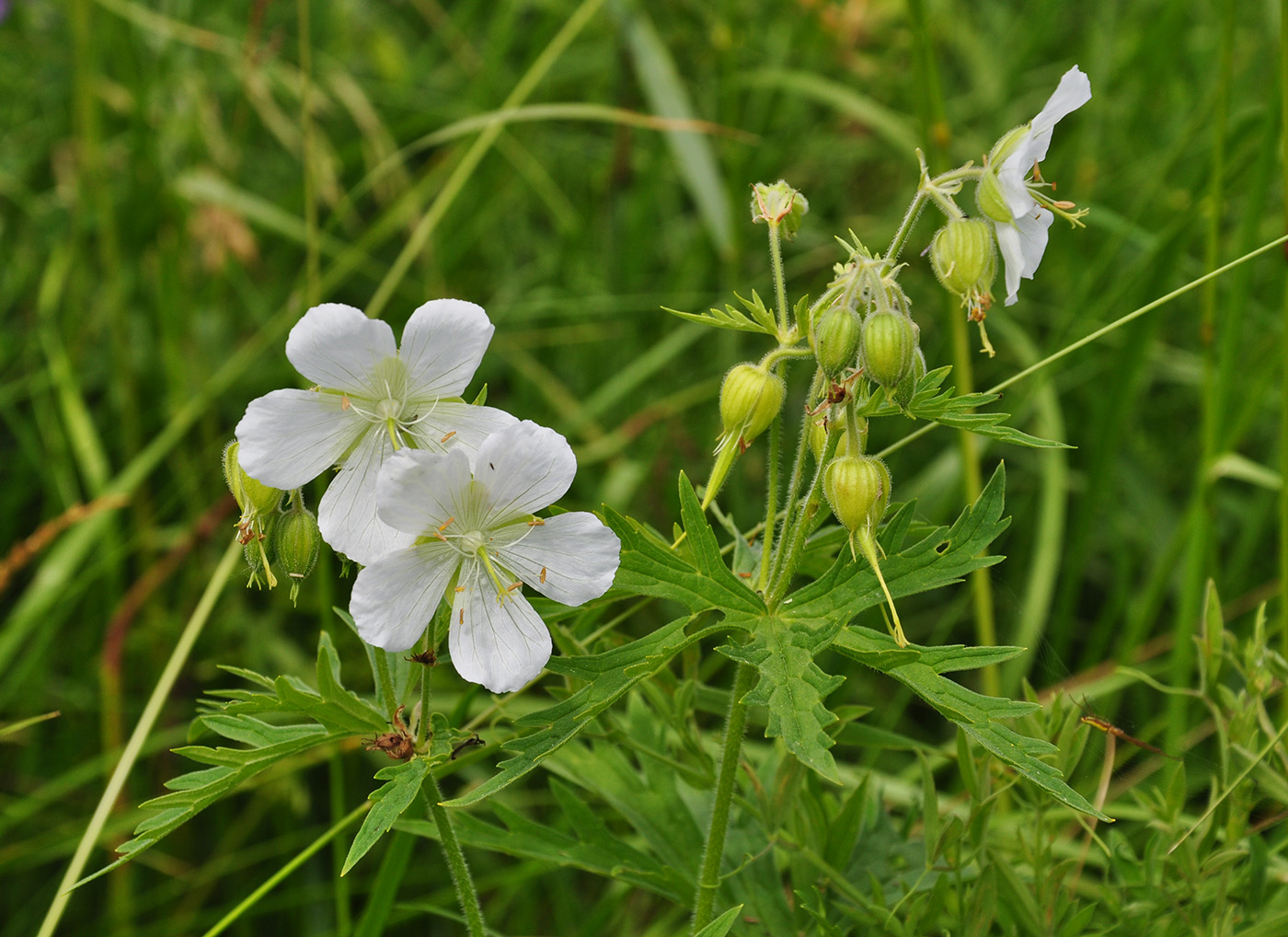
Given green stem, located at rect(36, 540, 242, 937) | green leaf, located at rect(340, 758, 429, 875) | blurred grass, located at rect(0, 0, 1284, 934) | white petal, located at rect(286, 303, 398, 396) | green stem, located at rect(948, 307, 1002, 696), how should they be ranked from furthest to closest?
blurred grass, located at rect(0, 0, 1284, 934) < green stem, located at rect(948, 307, 1002, 696) < green stem, located at rect(36, 540, 242, 937) < white petal, located at rect(286, 303, 398, 396) < green leaf, located at rect(340, 758, 429, 875)

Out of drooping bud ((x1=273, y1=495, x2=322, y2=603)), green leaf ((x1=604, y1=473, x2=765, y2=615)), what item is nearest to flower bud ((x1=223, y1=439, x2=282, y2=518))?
drooping bud ((x1=273, y1=495, x2=322, y2=603))

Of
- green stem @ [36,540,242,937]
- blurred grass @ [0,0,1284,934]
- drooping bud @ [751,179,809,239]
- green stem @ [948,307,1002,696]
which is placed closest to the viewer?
drooping bud @ [751,179,809,239]

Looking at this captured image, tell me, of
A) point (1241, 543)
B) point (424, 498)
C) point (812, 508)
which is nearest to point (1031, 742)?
point (812, 508)

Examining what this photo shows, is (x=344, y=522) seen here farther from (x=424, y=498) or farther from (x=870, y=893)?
(x=870, y=893)

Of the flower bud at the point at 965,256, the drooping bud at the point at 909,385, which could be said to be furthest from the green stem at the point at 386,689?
the flower bud at the point at 965,256

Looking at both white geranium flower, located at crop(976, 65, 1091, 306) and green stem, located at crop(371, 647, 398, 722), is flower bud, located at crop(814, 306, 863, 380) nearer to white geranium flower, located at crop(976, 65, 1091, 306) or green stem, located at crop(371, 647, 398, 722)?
white geranium flower, located at crop(976, 65, 1091, 306)

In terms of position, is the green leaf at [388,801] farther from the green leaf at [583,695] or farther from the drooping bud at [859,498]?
the drooping bud at [859,498]

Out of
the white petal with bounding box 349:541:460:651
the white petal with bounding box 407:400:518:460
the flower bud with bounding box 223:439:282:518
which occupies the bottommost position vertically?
the white petal with bounding box 349:541:460:651

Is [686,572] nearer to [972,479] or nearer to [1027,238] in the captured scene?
[1027,238]
